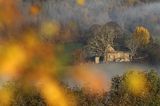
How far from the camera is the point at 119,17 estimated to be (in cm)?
14362

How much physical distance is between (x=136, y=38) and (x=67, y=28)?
61.8 ft

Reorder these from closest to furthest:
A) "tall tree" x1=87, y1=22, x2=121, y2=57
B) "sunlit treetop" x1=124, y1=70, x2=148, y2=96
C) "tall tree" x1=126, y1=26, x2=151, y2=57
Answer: "sunlit treetop" x1=124, y1=70, x2=148, y2=96 → "tall tree" x1=87, y1=22, x2=121, y2=57 → "tall tree" x1=126, y1=26, x2=151, y2=57

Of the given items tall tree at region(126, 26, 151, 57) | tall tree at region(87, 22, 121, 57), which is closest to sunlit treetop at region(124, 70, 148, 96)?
tall tree at region(87, 22, 121, 57)

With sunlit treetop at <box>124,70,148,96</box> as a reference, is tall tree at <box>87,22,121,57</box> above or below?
above

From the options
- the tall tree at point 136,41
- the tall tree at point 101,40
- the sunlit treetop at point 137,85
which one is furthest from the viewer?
the tall tree at point 136,41

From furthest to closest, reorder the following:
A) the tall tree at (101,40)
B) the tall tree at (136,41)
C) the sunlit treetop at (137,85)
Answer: the tall tree at (136,41)
the tall tree at (101,40)
the sunlit treetop at (137,85)

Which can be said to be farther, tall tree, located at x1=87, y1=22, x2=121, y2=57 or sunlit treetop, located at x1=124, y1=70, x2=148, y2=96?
tall tree, located at x1=87, y1=22, x2=121, y2=57

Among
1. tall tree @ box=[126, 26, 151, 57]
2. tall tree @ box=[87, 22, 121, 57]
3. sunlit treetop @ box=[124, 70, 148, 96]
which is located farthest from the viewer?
tall tree @ box=[126, 26, 151, 57]

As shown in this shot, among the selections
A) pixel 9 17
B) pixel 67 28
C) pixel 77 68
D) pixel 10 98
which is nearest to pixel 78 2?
pixel 67 28

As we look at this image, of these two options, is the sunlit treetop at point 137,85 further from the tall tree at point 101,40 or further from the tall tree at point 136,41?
the tall tree at point 136,41

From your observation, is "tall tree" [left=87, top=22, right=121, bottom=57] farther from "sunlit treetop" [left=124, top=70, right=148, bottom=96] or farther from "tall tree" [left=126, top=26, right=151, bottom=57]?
"sunlit treetop" [left=124, top=70, right=148, bottom=96]

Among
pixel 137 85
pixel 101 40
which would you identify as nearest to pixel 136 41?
pixel 101 40

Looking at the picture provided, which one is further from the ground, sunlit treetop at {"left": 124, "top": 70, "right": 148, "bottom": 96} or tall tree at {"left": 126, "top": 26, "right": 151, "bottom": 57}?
tall tree at {"left": 126, "top": 26, "right": 151, "bottom": 57}

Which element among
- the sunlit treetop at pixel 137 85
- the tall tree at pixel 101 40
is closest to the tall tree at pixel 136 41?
the tall tree at pixel 101 40
